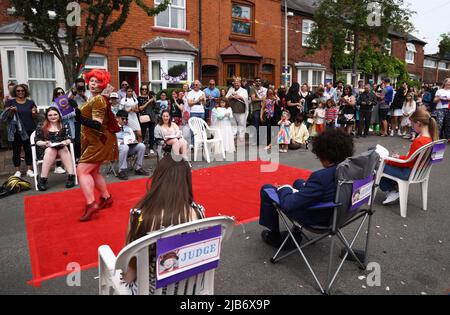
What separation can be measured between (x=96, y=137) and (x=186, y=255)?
3.25m

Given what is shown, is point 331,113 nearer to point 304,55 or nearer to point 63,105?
point 63,105

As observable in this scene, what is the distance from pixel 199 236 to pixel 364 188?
1.76 meters

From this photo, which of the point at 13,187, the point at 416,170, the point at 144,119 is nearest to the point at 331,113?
the point at 144,119

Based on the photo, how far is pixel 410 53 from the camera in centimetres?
3450

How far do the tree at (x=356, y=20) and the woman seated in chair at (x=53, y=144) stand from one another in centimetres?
1552

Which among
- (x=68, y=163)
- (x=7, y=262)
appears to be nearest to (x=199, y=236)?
(x=7, y=262)

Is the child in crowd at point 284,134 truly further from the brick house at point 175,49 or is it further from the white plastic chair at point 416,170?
the brick house at point 175,49

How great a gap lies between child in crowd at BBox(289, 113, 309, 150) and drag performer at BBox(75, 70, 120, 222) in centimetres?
646

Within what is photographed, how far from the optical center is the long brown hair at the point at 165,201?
2.05 m

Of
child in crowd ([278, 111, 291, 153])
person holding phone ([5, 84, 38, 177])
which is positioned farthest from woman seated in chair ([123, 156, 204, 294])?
child in crowd ([278, 111, 291, 153])

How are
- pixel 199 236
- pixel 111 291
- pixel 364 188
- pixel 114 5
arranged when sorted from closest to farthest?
pixel 199 236
pixel 111 291
pixel 364 188
pixel 114 5

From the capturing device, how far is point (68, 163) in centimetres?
651

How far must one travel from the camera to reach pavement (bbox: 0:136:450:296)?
3.05m
